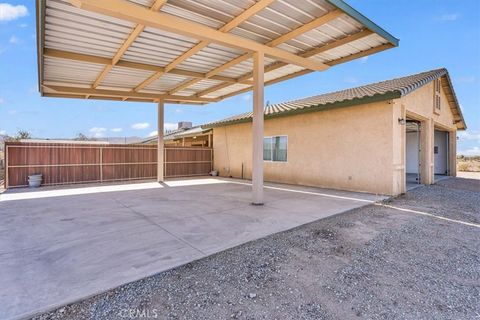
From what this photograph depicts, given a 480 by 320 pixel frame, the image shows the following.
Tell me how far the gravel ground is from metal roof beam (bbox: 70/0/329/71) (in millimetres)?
4646

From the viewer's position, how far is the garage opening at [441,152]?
14.9m

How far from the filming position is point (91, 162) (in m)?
12.0

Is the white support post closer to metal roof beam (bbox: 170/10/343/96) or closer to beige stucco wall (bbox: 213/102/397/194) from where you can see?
metal roof beam (bbox: 170/10/343/96)

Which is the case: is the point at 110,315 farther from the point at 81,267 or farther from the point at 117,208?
the point at 117,208

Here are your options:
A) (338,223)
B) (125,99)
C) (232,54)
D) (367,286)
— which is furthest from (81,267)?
(125,99)

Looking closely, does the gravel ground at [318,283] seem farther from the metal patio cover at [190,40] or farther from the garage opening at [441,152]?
the garage opening at [441,152]

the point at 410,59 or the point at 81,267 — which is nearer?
the point at 81,267

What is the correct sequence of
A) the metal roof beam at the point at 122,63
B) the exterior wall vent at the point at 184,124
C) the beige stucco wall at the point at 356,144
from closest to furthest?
the metal roof beam at the point at 122,63, the beige stucco wall at the point at 356,144, the exterior wall vent at the point at 184,124

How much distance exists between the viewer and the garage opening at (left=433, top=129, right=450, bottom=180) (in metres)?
14.9

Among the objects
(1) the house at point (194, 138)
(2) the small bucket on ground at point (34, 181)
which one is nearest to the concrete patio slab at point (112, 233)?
(2) the small bucket on ground at point (34, 181)

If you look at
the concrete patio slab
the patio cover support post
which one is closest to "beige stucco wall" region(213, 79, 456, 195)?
the concrete patio slab

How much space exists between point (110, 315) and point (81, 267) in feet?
3.77

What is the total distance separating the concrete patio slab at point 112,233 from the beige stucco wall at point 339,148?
3.09ft

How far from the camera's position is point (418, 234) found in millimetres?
4363
